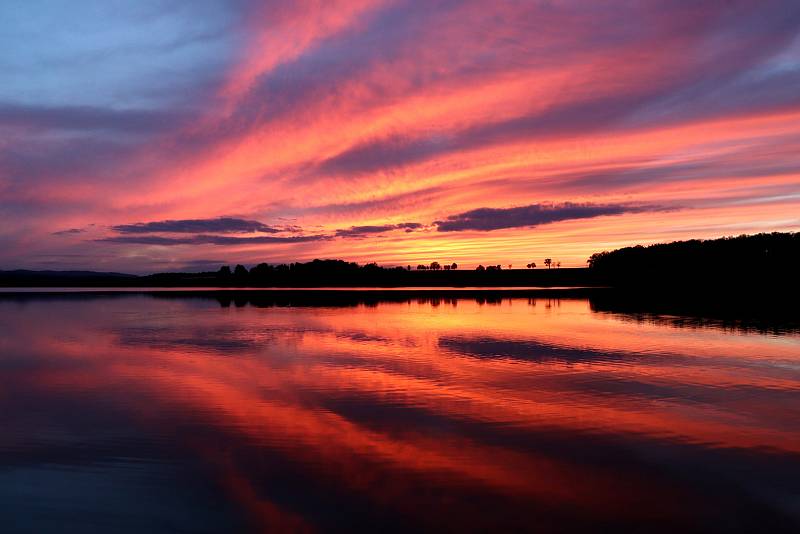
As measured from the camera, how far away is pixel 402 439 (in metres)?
11.7

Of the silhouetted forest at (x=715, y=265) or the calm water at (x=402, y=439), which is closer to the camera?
the calm water at (x=402, y=439)

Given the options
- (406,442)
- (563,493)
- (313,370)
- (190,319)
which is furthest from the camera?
(190,319)

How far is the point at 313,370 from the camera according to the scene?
1941 centimetres

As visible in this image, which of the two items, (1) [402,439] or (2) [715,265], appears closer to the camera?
(1) [402,439]

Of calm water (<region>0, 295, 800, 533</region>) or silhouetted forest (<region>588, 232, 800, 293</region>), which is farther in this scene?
silhouetted forest (<region>588, 232, 800, 293</region>)

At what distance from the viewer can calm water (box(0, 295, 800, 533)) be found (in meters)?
8.42

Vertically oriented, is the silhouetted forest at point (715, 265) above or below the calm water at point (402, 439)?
above

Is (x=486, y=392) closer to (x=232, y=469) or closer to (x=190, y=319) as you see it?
(x=232, y=469)

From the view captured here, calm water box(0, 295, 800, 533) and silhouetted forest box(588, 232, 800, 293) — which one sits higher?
silhouetted forest box(588, 232, 800, 293)

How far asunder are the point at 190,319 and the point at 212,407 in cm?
2665

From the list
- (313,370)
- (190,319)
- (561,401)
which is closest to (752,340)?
(561,401)

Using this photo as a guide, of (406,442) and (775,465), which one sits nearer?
(775,465)

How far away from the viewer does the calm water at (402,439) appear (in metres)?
8.42

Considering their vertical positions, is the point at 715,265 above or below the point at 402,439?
above
